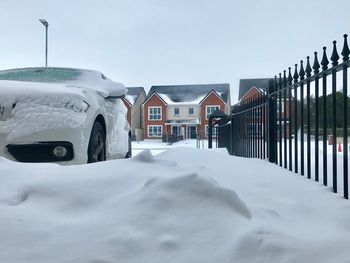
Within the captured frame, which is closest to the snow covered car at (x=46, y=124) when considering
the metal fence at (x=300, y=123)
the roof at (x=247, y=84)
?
the metal fence at (x=300, y=123)

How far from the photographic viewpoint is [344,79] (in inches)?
109

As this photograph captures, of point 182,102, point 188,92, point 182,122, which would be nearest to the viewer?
point 182,122

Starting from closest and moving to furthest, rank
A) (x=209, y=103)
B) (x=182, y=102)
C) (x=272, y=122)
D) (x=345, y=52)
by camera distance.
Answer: (x=345, y=52) → (x=272, y=122) → (x=209, y=103) → (x=182, y=102)

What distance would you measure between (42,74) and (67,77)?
0.46 m

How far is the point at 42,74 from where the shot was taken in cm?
522

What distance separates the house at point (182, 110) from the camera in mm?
46156

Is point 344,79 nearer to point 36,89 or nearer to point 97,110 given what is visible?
point 97,110

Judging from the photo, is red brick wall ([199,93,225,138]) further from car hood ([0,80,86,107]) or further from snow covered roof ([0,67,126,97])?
car hood ([0,80,86,107])

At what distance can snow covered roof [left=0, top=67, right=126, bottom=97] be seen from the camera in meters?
4.72

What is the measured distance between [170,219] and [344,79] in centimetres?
187

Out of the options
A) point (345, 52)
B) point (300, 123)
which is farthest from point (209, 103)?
point (345, 52)

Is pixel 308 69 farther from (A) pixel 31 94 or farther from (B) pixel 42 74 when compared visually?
(B) pixel 42 74

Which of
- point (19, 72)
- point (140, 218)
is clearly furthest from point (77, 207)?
point (19, 72)

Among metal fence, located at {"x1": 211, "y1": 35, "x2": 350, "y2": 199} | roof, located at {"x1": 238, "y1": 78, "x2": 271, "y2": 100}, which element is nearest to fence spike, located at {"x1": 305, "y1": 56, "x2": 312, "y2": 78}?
metal fence, located at {"x1": 211, "y1": 35, "x2": 350, "y2": 199}
